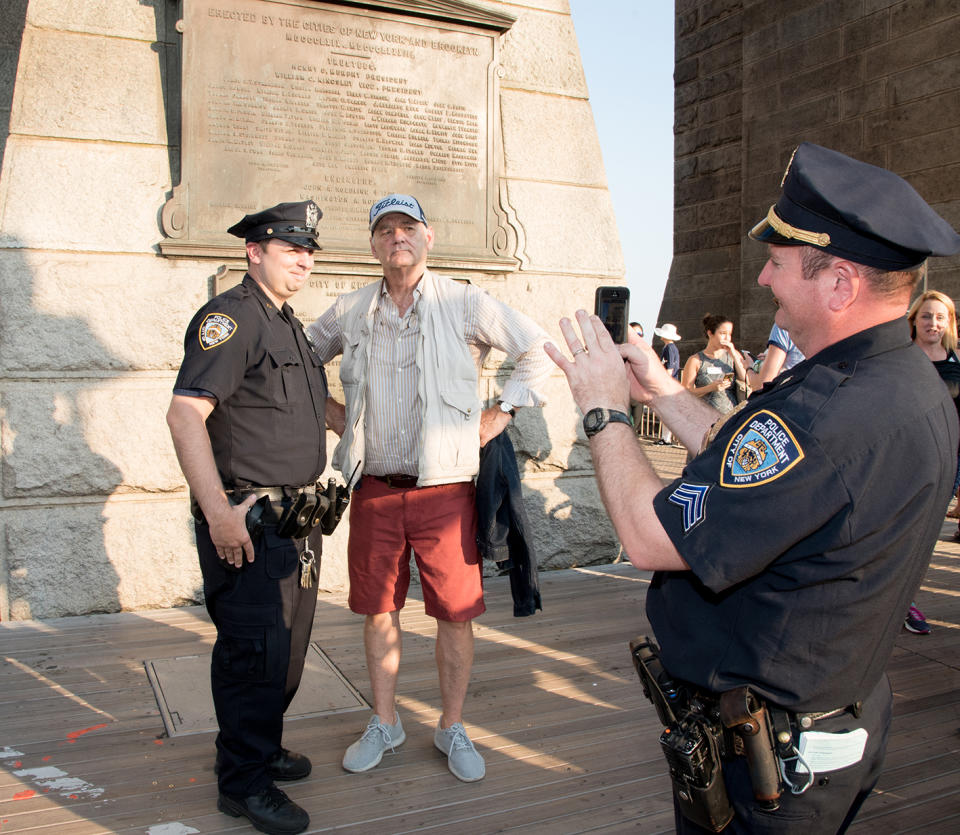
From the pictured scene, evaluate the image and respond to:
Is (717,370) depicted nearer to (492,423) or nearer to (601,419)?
(492,423)

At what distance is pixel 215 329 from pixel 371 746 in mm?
1649

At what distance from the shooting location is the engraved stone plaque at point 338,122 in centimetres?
462

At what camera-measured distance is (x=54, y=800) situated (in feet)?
9.21

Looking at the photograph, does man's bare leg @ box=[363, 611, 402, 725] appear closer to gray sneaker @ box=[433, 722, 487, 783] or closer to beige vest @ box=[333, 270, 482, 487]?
gray sneaker @ box=[433, 722, 487, 783]

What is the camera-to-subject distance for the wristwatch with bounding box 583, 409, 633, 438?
1.79 meters

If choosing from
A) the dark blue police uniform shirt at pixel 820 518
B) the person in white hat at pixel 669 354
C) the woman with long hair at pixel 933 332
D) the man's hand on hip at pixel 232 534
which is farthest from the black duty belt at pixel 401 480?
the person in white hat at pixel 669 354

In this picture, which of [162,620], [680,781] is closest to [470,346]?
[680,781]

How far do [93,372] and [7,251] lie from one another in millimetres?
754

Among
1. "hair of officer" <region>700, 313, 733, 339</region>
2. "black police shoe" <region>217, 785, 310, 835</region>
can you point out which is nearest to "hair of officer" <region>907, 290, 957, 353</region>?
"hair of officer" <region>700, 313, 733, 339</region>

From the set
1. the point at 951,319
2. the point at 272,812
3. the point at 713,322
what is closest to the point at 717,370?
the point at 713,322

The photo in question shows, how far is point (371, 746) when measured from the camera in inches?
123

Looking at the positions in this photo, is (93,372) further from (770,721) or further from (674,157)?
(674,157)

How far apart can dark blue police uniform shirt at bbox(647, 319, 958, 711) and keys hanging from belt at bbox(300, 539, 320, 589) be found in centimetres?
165

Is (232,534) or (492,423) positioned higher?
(492,423)
